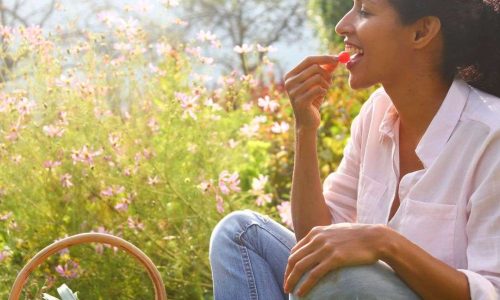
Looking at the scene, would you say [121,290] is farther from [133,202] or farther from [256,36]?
[256,36]

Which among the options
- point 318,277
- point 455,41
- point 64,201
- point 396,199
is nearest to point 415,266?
point 318,277

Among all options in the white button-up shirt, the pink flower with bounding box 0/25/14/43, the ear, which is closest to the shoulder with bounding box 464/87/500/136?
the white button-up shirt

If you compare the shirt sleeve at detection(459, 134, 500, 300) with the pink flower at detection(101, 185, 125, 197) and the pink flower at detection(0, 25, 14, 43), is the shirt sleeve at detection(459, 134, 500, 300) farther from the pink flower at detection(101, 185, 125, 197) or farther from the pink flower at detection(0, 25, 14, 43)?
the pink flower at detection(0, 25, 14, 43)

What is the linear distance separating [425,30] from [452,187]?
0.38 m

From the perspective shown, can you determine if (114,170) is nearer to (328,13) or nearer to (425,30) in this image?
(425,30)

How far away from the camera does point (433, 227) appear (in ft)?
6.79

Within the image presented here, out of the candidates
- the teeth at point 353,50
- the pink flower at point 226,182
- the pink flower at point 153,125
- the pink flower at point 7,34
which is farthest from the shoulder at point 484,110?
the pink flower at point 7,34

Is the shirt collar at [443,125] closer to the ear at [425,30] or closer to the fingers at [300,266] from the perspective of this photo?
the ear at [425,30]

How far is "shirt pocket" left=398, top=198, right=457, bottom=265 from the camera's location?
205cm

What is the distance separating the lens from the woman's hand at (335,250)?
186cm

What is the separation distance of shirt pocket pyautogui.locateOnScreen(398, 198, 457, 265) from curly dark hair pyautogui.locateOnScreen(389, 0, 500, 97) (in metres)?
0.32

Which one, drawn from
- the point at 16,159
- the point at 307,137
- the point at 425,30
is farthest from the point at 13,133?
the point at 425,30

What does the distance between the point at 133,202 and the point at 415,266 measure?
1715 millimetres

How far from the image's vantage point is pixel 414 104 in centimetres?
225
